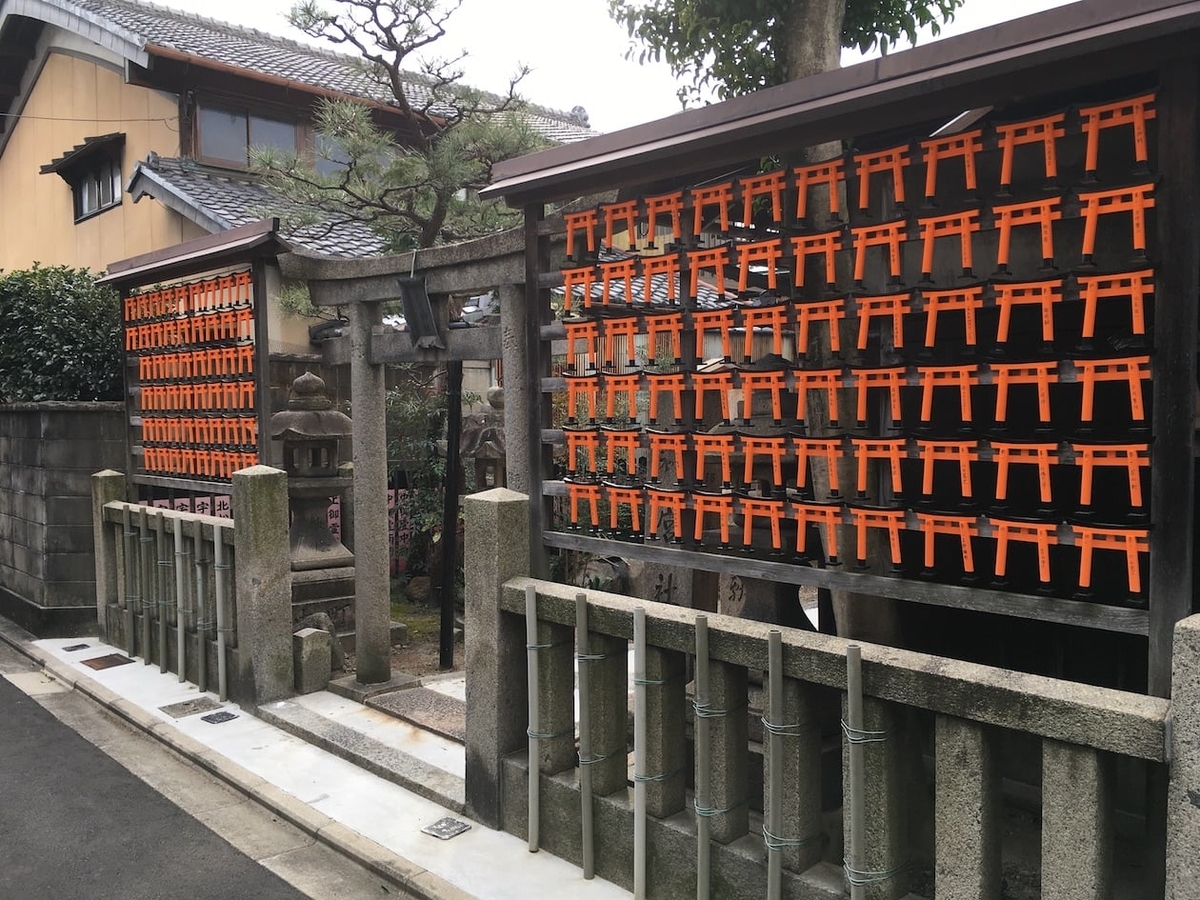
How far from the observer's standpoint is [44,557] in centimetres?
1178

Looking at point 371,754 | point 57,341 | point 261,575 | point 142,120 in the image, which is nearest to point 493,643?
point 371,754

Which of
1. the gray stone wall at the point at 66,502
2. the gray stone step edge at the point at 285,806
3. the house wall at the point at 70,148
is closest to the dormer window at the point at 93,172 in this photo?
the house wall at the point at 70,148

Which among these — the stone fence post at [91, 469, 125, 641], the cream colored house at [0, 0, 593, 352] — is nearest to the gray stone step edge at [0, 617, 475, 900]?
the stone fence post at [91, 469, 125, 641]

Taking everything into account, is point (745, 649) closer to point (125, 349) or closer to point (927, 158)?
point (927, 158)

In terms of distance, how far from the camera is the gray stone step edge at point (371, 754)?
260 inches

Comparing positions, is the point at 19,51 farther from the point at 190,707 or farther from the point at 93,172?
the point at 190,707

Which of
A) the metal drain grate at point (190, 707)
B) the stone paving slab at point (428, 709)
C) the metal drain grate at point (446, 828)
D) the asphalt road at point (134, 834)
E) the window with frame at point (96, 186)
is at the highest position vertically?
the window with frame at point (96, 186)

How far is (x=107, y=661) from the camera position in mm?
10492

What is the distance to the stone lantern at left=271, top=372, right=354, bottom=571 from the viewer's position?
10.4 meters

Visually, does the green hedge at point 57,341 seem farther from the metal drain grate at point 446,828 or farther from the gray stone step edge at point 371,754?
the metal drain grate at point 446,828

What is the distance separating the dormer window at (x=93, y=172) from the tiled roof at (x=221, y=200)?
97.4 inches

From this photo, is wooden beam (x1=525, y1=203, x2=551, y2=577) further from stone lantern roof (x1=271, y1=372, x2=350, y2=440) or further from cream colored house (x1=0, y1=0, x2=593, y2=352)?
cream colored house (x1=0, y1=0, x2=593, y2=352)

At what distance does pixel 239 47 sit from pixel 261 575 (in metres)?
15.6

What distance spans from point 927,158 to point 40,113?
912 inches
